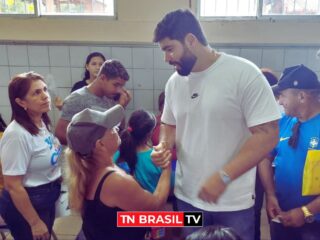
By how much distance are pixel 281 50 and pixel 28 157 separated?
2.27 m

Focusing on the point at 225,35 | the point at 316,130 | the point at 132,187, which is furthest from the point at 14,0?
the point at 316,130

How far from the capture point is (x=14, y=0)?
9.98 feet

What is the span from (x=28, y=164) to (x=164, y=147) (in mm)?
715

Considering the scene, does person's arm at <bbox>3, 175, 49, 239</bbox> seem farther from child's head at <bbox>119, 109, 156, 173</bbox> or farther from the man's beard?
the man's beard

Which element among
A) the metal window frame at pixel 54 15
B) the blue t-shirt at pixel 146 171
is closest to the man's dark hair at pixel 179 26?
the blue t-shirt at pixel 146 171

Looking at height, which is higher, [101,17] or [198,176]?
[101,17]

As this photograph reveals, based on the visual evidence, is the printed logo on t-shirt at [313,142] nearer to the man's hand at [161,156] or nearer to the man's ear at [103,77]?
the man's hand at [161,156]

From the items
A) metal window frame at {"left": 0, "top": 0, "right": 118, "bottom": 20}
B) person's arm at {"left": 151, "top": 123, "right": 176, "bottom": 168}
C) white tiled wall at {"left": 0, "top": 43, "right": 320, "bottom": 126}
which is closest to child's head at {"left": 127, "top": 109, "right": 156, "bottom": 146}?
person's arm at {"left": 151, "top": 123, "right": 176, "bottom": 168}

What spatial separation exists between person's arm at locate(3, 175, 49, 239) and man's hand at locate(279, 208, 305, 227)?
120 cm

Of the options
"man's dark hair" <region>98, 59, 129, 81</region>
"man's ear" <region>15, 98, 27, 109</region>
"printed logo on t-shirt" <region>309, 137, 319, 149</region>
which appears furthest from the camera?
"man's dark hair" <region>98, 59, 129, 81</region>

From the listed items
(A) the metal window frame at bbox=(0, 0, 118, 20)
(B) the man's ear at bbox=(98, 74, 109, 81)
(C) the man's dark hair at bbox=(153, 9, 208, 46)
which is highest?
(A) the metal window frame at bbox=(0, 0, 118, 20)

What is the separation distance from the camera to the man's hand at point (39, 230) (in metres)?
1.63

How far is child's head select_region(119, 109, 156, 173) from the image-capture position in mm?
1864

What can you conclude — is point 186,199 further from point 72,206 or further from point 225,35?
point 225,35
